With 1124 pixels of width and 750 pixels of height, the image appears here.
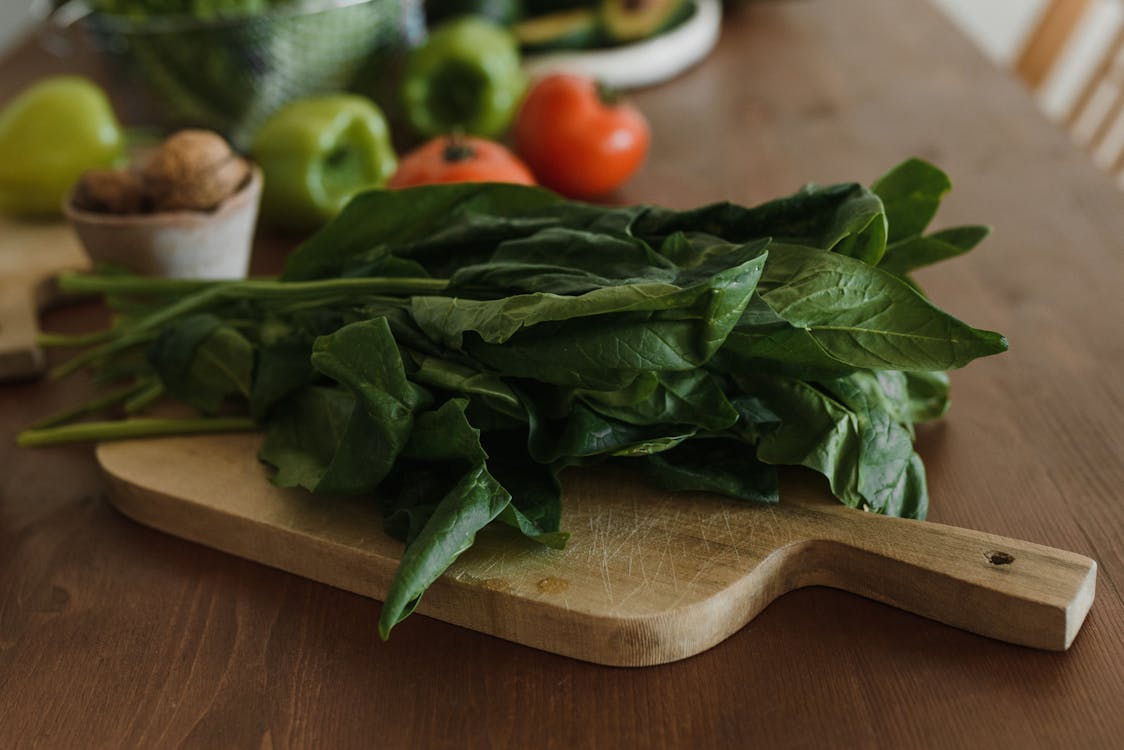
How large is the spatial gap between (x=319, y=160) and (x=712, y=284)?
831 millimetres

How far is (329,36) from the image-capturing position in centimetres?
160

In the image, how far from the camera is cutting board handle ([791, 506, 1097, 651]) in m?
0.73

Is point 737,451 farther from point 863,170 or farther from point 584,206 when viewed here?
point 863,170

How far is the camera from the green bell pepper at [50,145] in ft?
4.80

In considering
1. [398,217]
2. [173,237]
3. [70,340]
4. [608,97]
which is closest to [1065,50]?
[608,97]

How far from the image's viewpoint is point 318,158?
1409 mm

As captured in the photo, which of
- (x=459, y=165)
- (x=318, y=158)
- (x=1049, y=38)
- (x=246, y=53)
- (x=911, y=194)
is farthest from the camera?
(x=1049, y=38)

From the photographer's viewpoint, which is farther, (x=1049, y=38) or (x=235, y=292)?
(x=1049, y=38)

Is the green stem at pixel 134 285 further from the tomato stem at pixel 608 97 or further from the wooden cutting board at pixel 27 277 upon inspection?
the tomato stem at pixel 608 97

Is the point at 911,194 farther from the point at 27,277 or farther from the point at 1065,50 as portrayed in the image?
the point at 1065,50

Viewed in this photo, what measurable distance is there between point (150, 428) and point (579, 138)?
69 cm

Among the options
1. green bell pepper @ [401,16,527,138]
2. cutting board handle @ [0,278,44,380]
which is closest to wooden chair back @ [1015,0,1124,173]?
green bell pepper @ [401,16,527,138]

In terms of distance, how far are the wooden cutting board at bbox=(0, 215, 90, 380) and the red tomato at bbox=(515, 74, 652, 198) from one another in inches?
23.1

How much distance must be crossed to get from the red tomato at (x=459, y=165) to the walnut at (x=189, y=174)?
22cm
